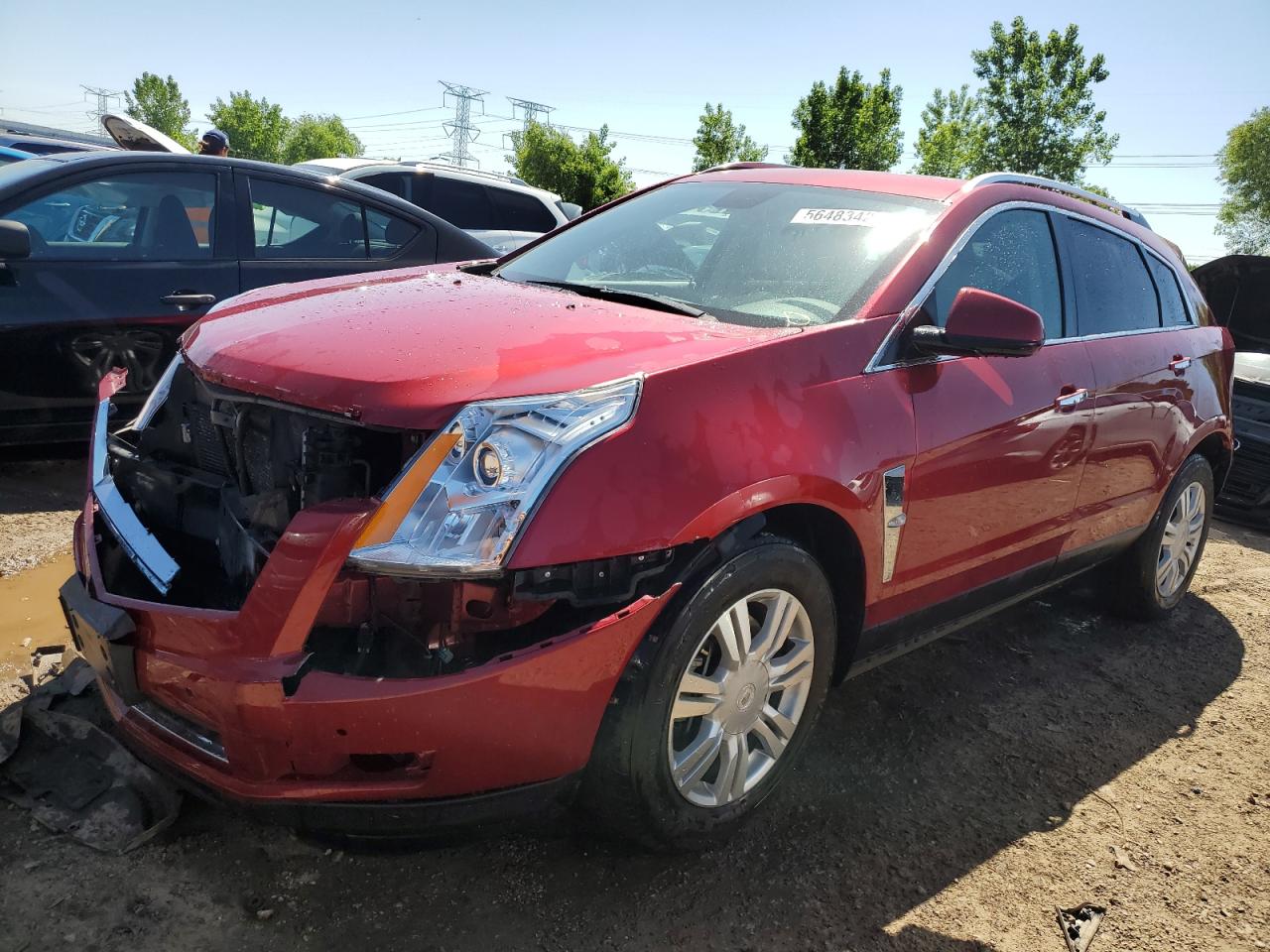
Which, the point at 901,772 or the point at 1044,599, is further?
the point at 1044,599

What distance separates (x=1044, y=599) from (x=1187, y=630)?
2.05 ft

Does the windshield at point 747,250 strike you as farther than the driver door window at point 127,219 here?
No

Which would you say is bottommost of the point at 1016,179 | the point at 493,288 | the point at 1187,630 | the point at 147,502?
the point at 1187,630

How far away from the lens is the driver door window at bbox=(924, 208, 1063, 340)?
2752mm

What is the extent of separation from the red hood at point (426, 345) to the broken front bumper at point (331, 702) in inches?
10.0

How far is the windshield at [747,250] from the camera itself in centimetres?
262

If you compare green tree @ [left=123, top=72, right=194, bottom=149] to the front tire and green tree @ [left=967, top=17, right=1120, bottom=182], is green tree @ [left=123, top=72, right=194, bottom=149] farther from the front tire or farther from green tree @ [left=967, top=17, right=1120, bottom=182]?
the front tire

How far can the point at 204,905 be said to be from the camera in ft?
6.56

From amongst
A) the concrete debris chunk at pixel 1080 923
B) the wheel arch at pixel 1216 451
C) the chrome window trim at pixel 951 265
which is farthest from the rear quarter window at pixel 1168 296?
the concrete debris chunk at pixel 1080 923

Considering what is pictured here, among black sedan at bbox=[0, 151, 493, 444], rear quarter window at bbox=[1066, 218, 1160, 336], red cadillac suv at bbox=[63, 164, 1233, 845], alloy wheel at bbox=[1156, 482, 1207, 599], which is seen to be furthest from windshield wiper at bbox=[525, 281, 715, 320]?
alloy wheel at bbox=[1156, 482, 1207, 599]

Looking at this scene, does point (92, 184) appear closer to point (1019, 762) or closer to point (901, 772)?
point (901, 772)

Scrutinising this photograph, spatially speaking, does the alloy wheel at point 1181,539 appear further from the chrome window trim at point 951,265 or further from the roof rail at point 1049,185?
the roof rail at point 1049,185

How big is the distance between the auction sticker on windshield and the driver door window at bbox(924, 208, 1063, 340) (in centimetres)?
28

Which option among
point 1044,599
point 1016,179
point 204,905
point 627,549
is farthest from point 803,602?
point 1044,599
